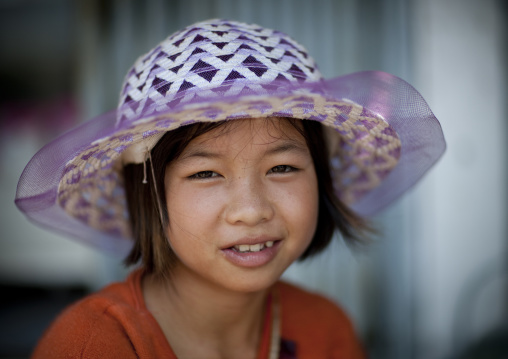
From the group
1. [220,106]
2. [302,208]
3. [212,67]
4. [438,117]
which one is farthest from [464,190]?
[220,106]

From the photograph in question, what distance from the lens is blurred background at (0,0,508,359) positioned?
2818 millimetres

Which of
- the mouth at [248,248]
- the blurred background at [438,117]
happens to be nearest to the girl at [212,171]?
the mouth at [248,248]

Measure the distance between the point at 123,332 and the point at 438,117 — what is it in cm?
223

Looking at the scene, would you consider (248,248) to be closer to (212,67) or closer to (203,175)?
(203,175)

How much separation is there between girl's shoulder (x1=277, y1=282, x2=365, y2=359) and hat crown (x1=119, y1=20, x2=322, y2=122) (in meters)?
0.72

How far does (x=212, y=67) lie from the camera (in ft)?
3.44

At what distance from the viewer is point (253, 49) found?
1.08 m

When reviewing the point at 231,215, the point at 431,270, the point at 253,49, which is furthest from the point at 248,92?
the point at 431,270

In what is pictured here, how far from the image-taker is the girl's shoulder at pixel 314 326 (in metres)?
1.51

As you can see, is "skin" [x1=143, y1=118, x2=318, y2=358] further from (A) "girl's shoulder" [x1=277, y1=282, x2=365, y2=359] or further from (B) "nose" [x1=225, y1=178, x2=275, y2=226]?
(A) "girl's shoulder" [x1=277, y1=282, x2=365, y2=359]

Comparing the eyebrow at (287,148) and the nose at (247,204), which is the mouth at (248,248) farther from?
the eyebrow at (287,148)

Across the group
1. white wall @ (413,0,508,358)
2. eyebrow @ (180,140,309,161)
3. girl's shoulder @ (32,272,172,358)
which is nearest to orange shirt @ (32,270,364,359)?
girl's shoulder @ (32,272,172,358)

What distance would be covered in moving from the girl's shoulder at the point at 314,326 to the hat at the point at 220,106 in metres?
0.52

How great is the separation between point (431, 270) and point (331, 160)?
1.69 metres
